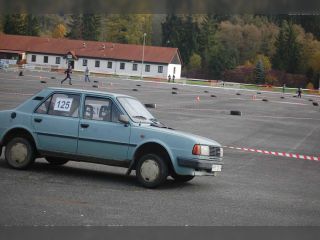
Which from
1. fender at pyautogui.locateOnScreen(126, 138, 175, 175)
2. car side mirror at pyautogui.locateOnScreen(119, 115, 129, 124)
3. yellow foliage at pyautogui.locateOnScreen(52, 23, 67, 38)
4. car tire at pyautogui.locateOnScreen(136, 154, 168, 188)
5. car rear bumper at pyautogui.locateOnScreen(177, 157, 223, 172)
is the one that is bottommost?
car tire at pyautogui.locateOnScreen(136, 154, 168, 188)

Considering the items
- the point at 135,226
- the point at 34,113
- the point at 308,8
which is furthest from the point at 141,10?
the point at 34,113

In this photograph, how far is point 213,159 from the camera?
35.3ft

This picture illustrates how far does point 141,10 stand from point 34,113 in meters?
7.34

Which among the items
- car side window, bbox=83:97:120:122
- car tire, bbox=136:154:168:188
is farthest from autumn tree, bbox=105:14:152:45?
car tire, bbox=136:154:168:188

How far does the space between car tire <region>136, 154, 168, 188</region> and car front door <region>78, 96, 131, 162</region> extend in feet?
1.17

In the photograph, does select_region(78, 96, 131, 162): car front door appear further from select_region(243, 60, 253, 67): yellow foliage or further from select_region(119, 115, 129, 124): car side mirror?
select_region(243, 60, 253, 67): yellow foliage

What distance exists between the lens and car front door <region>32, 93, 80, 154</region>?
11.0m

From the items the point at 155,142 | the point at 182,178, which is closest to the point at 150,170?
the point at 155,142

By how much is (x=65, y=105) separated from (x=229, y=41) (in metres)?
137

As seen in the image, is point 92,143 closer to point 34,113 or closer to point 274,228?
point 34,113

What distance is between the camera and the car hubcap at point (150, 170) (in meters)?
10.4

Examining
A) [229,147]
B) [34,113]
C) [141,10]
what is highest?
[141,10]

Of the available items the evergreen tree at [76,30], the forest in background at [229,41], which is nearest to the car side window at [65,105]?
the forest in background at [229,41]

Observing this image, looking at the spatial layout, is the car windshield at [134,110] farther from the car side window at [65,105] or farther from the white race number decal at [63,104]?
the white race number decal at [63,104]
